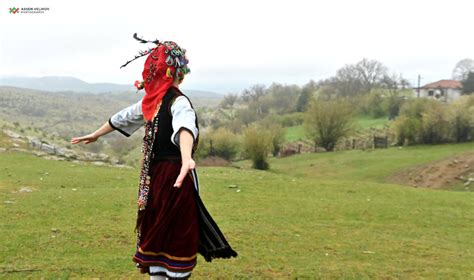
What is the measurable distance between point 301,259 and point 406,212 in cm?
681

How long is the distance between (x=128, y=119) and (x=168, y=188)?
90cm

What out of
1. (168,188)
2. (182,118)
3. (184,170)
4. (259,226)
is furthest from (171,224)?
(259,226)

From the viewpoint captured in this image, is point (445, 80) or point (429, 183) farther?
point (445, 80)

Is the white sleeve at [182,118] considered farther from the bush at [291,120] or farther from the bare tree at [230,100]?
the bare tree at [230,100]

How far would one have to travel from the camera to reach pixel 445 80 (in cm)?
9138

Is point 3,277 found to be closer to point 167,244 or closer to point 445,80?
point 167,244

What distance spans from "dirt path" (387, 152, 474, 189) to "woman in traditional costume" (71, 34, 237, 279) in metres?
24.8

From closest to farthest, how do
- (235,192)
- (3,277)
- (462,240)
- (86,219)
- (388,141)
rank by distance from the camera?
1. (3,277)
2. (86,219)
3. (462,240)
4. (235,192)
5. (388,141)

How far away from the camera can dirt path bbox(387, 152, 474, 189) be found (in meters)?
26.4

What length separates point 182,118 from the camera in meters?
3.52

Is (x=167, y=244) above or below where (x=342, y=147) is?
above

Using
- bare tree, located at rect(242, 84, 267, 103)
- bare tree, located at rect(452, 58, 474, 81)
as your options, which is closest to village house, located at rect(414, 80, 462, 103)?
bare tree, located at rect(452, 58, 474, 81)

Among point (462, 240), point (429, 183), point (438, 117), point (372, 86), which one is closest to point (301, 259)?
point (462, 240)

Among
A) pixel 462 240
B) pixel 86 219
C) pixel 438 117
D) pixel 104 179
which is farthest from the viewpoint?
pixel 438 117
